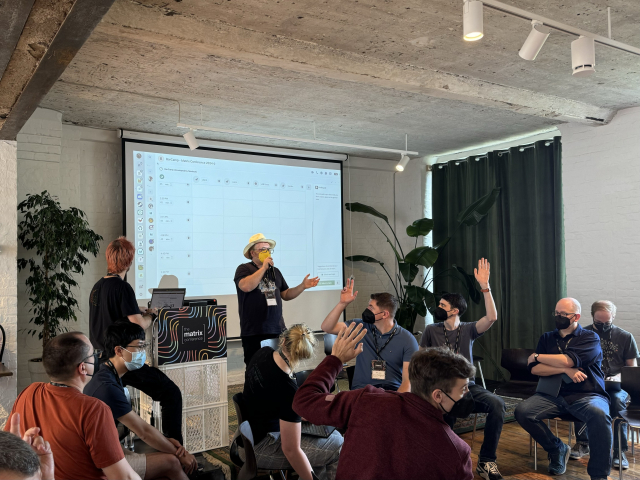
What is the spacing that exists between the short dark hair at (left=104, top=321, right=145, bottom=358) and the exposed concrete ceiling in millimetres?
1690

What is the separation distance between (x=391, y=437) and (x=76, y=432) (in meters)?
1.11

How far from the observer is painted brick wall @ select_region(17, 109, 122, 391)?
17.5 feet

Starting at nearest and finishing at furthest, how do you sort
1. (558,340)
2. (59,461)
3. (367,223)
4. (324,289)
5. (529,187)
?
(59,461), (558,340), (529,187), (324,289), (367,223)

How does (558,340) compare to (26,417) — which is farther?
(558,340)

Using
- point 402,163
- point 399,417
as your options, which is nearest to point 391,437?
point 399,417

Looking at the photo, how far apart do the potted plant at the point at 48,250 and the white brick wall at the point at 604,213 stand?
16.2 feet

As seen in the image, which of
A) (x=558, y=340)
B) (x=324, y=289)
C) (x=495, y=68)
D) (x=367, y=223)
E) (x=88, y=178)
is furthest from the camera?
(x=367, y=223)

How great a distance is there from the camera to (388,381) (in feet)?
11.9

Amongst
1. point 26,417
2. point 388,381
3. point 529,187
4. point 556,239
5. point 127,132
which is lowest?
point 388,381

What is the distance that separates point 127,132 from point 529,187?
4.71 m

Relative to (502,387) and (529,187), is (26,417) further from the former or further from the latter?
(529,187)

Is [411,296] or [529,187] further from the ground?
[529,187]

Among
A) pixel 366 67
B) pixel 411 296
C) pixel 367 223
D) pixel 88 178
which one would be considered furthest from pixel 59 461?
pixel 367 223

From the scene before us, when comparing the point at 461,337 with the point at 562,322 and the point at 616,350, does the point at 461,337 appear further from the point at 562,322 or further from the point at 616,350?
the point at 616,350
